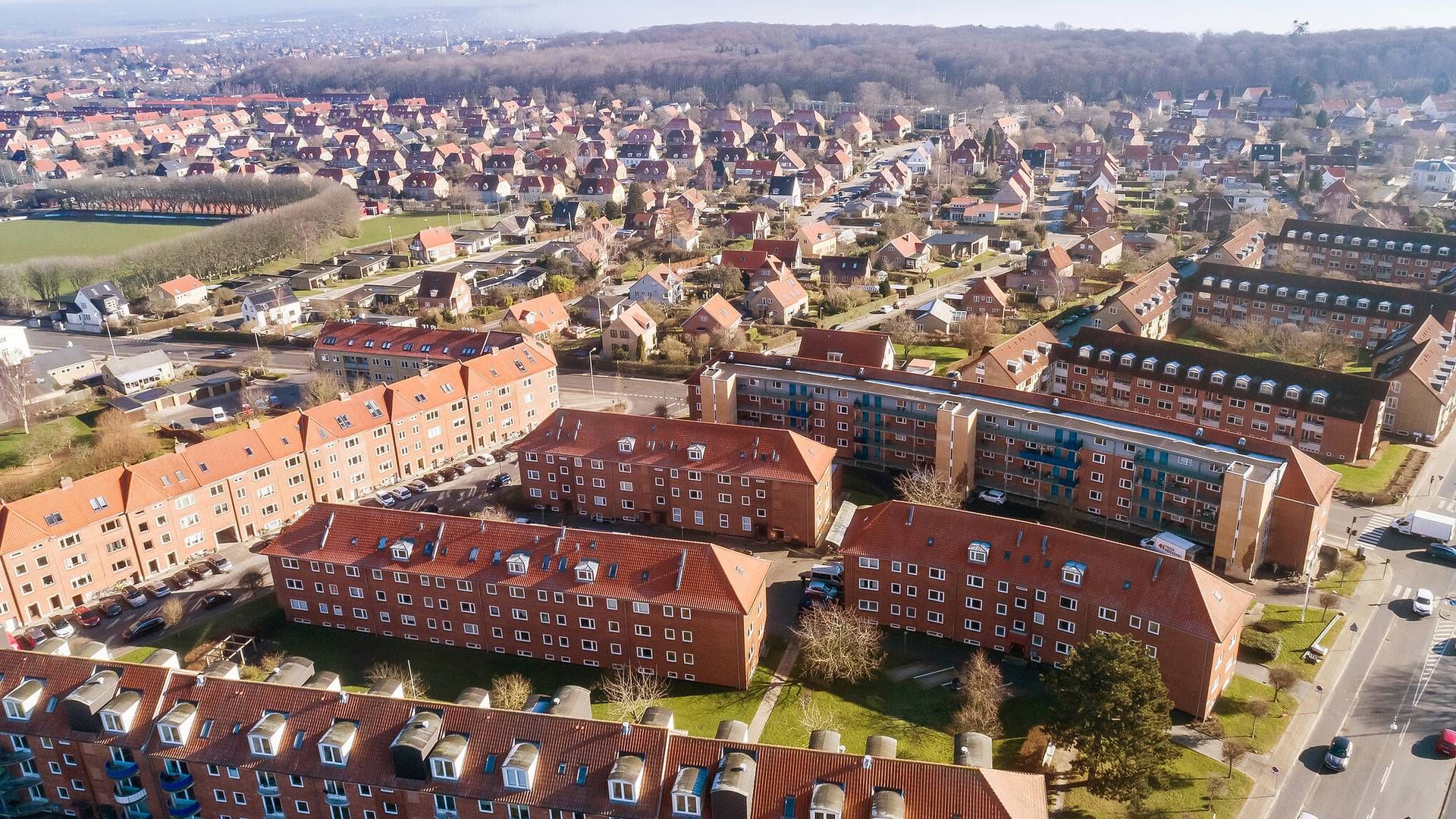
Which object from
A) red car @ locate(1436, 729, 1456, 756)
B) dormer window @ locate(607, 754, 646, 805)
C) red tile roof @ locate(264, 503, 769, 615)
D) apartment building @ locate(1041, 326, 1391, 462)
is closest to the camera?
dormer window @ locate(607, 754, 646, 805)

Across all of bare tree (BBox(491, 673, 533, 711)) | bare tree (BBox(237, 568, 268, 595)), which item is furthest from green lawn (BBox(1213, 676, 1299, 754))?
bare tree (BBox(237, 568, 268, 595))

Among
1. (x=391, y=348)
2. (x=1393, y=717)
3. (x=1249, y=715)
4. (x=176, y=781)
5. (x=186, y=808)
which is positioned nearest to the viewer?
(x=176, y=781)

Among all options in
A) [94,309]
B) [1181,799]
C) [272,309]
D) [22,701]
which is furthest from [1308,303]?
[94,309]

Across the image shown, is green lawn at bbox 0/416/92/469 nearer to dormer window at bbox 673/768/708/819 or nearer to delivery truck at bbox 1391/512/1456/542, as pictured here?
dormer window at bbox 673/768/708/819

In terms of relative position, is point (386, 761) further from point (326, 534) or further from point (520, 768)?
point (326, 534)

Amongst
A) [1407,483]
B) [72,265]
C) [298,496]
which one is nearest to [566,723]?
[298,496]

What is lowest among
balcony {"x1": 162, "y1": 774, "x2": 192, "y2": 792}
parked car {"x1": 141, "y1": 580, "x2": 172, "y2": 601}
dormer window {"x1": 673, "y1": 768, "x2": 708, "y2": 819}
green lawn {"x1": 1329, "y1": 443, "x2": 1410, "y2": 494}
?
parked car {"x1": 141, "y1": 580, "x2": 172, "y2": 601}

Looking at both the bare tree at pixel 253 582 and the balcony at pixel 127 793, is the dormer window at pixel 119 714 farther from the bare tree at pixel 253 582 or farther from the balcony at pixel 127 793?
the bare tree at pixel 253 582
